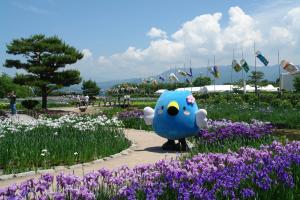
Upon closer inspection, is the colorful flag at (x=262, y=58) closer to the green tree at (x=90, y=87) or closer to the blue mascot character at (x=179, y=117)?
the green tree at (x=90, y=87)

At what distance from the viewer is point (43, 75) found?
31.7m

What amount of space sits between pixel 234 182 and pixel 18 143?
632 cm

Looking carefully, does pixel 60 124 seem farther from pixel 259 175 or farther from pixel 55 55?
pixel 55 55

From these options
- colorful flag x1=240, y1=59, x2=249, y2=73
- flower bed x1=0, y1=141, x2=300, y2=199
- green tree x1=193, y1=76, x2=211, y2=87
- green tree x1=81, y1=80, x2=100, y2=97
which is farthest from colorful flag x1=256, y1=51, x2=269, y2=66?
green tree x1=193, y1=76, x2=211, y2=87

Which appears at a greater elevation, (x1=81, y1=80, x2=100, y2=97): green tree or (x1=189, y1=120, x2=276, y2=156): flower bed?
(x1=81, y1=80, x2=100, y2=97): green tree

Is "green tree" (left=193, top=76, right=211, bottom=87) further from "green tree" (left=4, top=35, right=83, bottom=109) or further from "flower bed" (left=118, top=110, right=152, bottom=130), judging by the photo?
"flower bed" (left=118, top=110, right=152, bottom=130)

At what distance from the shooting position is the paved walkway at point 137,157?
8234 mm

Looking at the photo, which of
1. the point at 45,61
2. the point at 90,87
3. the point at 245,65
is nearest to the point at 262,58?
the point at 245,65

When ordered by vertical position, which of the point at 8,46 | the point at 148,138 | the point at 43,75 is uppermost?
the point at 8,46

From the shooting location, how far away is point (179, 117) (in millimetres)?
10656

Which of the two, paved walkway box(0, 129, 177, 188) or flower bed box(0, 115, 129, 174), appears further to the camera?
flower bed box(0, 115, 129, 174)

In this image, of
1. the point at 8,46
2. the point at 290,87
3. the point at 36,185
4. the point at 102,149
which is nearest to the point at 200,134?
the point at 102,149

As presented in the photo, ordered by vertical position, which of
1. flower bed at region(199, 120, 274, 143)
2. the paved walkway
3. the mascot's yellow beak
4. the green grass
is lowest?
the paved walkway

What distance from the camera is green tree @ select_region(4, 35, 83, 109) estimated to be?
102ft
